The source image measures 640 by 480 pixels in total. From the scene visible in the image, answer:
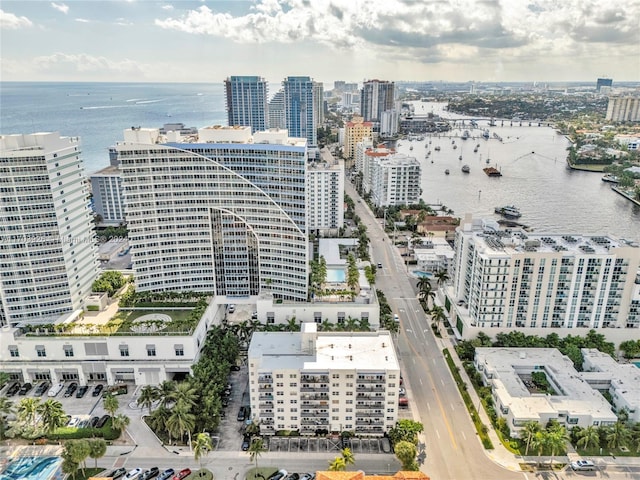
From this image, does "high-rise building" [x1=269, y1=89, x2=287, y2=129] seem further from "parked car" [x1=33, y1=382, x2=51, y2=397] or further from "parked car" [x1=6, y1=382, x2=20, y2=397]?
"parked car" [x1=6, y1=382, x2=20, y2=397]

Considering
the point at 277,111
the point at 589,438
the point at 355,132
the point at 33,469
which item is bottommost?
the point at 33,469

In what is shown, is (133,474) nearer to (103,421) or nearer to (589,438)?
(103,421)

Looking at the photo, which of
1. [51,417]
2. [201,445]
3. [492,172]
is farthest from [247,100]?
[201,445]

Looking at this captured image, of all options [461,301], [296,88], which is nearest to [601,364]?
[461,301]

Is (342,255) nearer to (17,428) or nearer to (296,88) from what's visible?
(17,428)

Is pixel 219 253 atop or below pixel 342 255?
atop

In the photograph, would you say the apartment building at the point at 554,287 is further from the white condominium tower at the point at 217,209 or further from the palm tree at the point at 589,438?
the white condominium tower at the point at 217,209

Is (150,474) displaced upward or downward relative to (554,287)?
downward
